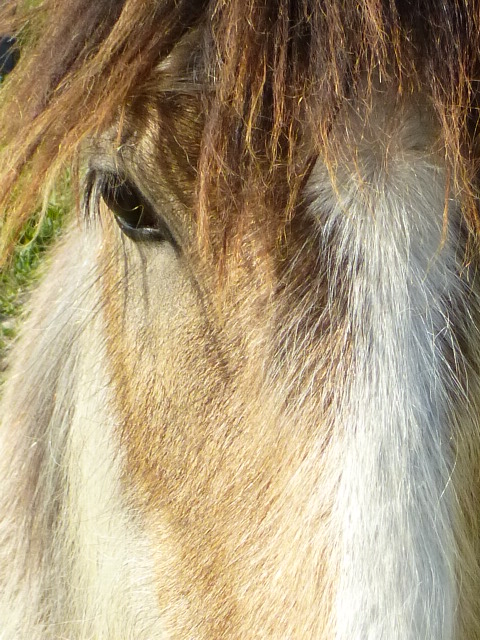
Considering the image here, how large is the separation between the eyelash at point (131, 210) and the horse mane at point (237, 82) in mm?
79

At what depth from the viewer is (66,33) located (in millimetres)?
1238

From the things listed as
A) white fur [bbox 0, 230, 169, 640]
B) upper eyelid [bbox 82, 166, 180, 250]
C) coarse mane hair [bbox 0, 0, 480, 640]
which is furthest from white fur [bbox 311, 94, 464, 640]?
white fur [bbox 0, 230, 169, 640]

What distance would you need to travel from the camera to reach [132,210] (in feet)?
4.36

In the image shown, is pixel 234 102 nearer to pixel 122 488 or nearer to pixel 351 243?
pixel 351 243

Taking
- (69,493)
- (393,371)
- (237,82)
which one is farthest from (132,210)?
(69,493)

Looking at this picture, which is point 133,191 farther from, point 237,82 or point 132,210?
point 237,82

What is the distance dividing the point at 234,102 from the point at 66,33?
0.98 feet

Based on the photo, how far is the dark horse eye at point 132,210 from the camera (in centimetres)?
130

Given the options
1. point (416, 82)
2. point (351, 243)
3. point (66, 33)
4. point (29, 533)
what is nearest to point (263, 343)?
point (351, 243)

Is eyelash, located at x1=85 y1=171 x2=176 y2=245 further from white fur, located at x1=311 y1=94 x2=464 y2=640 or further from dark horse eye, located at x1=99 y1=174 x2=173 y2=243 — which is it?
white fur, located at x1=311 y1=94 x2=464 y2=640

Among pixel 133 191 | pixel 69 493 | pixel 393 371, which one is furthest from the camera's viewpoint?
pixel 69 493

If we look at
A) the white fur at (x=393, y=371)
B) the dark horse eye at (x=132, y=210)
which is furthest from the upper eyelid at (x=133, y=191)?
the white fur at (x=393, y=371)

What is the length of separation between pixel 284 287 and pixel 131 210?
31cm

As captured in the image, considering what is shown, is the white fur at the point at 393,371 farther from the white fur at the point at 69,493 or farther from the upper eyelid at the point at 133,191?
the white fur at the point at 69,493
